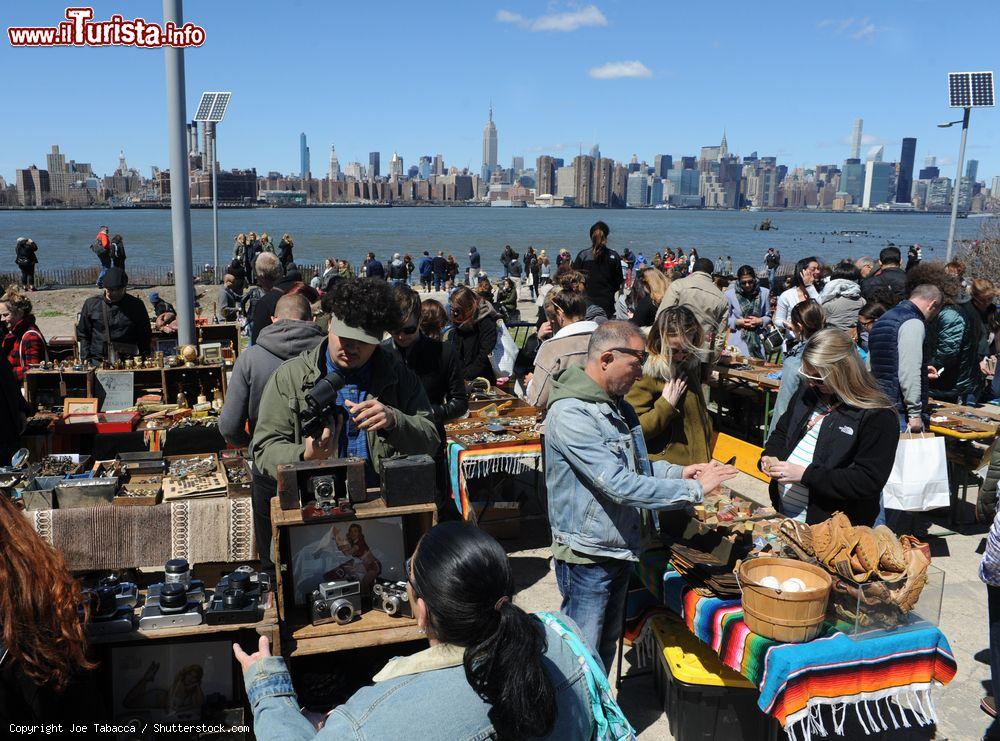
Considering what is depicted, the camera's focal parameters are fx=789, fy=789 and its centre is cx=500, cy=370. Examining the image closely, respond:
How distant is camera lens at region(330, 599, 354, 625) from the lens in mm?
2805

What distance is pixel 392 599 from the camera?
2.86 m

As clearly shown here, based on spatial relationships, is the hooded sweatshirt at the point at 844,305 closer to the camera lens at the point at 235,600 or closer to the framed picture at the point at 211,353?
the framed picture at the point at 211,353

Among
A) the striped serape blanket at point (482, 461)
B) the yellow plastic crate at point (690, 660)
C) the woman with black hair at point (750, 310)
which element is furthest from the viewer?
the woman with black hair at point (750, 310)

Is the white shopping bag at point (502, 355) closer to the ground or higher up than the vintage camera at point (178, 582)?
higher up

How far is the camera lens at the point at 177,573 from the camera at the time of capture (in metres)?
2.70

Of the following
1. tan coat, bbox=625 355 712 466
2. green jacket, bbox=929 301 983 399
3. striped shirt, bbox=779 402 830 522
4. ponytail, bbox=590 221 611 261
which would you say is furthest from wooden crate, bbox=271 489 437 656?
green jacket, bbox=929 301 983 399

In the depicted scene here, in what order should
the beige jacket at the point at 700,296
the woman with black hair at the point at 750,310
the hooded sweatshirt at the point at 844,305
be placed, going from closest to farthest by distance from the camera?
the beige jacket at the point at 700,296 < the hooded sweatshirt at the point at 844,305 < the woman with black hair at the point at 750,310

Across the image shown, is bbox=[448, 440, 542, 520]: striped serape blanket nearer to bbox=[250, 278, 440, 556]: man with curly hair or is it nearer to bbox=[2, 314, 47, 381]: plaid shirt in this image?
bbox=[250, 278, 440, 556]: man with curly hair

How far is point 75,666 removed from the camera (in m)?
2.29

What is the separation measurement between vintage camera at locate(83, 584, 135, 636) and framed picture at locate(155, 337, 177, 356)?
5.50 m

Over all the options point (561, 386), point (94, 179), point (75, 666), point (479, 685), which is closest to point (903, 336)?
point (561, 386)

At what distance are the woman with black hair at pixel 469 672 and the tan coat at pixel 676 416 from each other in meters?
2.41

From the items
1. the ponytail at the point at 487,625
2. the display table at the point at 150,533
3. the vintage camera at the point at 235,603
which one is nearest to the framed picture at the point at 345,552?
the vintage camera at the point at 235,603

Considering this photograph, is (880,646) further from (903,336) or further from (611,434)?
(903,336)
